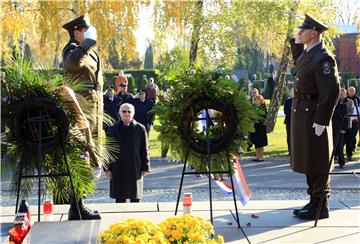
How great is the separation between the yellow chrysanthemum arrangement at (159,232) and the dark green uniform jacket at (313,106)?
9.18ft

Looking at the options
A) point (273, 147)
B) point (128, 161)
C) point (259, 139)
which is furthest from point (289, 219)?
point (273, 147)

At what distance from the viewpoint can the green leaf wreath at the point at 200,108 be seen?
643 centimetres

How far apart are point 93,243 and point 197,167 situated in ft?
8.86

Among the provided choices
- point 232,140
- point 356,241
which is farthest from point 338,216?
point 232,140

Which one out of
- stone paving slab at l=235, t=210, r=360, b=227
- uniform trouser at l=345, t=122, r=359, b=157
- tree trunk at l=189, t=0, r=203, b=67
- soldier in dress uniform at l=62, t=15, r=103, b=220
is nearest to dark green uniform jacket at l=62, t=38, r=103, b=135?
soldier in dress uniform at l=62, t=15, r=103, b=220

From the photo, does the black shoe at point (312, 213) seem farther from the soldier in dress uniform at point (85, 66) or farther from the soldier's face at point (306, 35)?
the soldier in dress uniform at point (85, 66)

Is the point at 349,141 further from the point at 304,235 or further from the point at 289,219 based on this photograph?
the point at 304,235

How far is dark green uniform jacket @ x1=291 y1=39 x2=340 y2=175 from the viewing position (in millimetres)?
6793

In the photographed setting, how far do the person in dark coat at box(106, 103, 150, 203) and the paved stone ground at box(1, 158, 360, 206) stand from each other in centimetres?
156

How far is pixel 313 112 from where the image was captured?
6988mm

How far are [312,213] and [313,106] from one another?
1.15 meters

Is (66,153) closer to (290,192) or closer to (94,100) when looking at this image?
(94,100)

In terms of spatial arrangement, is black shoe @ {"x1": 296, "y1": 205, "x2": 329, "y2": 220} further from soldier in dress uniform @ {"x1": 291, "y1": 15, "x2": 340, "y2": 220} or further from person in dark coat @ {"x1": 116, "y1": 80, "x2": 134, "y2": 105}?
person in dark coat @ {"x1": 116, "y1": 80, "x2": 134, "y2": 105}

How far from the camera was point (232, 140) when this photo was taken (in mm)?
6562
